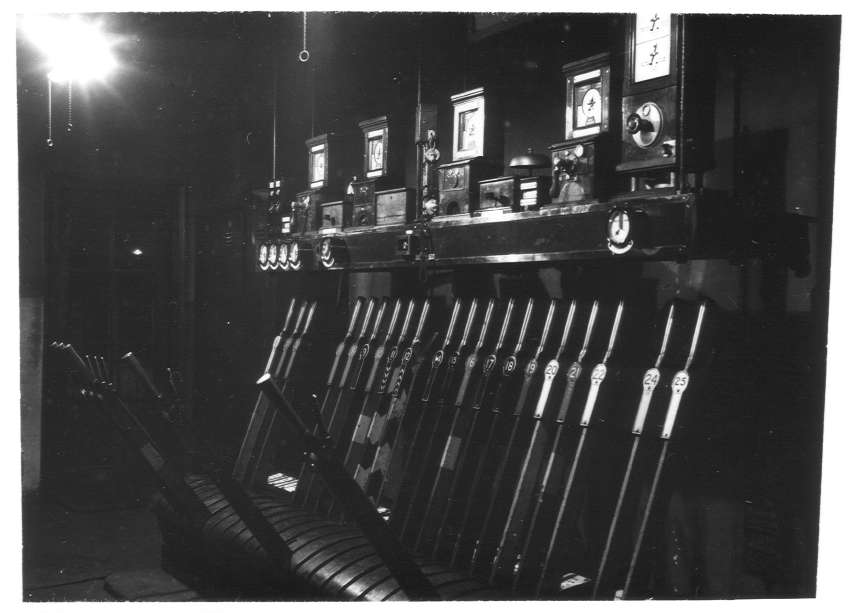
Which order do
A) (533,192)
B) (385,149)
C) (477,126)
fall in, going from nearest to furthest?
(533,192) < (477,126) < (385,149)

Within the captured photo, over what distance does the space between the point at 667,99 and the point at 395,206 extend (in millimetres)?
1835

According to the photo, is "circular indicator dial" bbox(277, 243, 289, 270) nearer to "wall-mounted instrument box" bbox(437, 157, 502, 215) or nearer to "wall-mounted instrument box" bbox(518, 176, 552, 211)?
"wall-mounted instrument box" bbox(437, 157, 502, 215)

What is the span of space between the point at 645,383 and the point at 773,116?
1.09 m

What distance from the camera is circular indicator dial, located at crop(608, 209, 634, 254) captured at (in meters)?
2.81

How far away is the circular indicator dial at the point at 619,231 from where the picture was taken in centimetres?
281

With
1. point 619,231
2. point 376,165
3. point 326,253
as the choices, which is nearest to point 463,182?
point 376,165

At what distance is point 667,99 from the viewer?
2.74 meters

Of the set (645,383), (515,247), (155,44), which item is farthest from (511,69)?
(155,44)

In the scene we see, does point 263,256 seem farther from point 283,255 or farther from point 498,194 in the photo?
point 498,194

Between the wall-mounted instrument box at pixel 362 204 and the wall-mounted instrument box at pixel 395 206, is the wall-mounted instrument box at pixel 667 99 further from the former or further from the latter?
the wall-mounted instrument box at pixel 362 204

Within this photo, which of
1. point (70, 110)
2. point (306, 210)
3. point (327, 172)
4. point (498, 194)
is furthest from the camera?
point (70, 110)

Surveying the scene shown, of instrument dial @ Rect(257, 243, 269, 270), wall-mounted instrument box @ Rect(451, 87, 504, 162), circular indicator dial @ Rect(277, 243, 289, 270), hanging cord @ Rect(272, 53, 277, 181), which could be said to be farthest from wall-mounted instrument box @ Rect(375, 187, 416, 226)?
hanging cord @ Rect(272, 53, 277, 181)

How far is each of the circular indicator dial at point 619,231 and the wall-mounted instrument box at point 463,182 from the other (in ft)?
2.98
